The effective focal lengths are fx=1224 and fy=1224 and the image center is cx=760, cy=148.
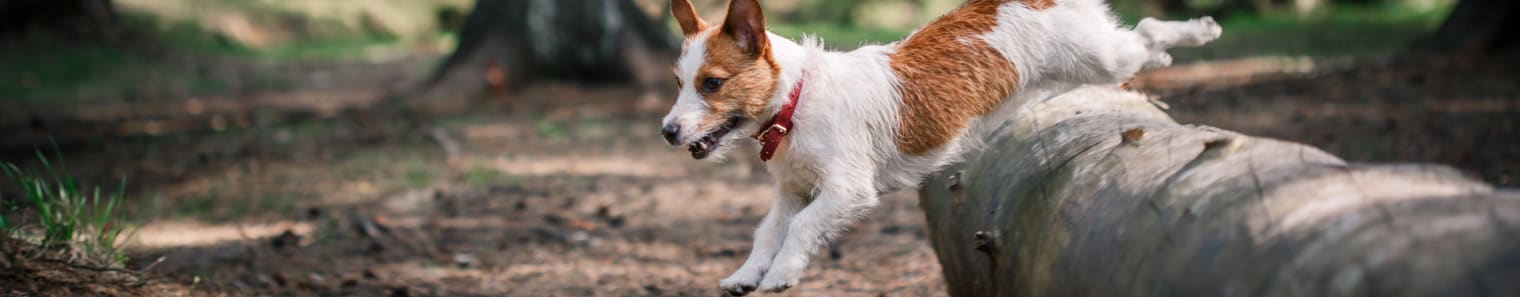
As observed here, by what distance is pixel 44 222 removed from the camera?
4316 millimetres

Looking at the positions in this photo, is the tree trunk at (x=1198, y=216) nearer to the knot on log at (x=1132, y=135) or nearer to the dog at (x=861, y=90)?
the knot on log at (x=1132, y=135)

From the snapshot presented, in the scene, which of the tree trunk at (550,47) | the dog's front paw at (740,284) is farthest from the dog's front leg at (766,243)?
the tree trunk at (550,47)

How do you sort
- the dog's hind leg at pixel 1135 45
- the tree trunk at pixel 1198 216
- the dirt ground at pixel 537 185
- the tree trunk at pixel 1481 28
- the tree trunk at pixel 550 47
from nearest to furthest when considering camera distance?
the tree trunk at pixel 1198 216 < the dog's hind leg at pixel 1135 45 < the dirt ground at pixel 537 185 < the tree trunk at pixel 1481 28 < the tree trunk at pixel 550 47

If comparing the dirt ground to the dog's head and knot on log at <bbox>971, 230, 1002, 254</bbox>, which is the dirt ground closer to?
knot on log at <bbox>971, 230, 1002, 254</bbox>

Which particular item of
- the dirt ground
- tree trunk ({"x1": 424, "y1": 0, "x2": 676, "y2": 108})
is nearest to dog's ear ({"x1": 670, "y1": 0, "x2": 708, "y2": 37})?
the dirt ground

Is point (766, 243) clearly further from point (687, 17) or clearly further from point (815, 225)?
point (687, 17)

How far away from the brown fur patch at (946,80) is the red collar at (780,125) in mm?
323

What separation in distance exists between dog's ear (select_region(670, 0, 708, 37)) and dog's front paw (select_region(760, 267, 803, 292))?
0.70m

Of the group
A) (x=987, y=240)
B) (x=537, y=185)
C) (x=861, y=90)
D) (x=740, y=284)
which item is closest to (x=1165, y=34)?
(x=987, y=240)

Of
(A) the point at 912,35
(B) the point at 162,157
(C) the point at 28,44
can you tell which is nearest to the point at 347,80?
(C) the point at 28,44

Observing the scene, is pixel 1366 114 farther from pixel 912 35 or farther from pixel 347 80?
pixel 347 80

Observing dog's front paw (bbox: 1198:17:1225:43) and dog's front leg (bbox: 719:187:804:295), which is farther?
dog's front paw (bbox: 1198:17:1225:43)

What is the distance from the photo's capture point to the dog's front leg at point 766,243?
325cm

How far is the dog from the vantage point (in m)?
3.19
